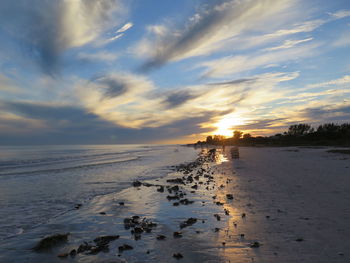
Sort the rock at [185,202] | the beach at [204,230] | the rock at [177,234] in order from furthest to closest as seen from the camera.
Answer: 1. the rock at [185,202]
2. the rock at [177,234]
3. the beach at [204,230]

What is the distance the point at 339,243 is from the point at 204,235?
378 cm

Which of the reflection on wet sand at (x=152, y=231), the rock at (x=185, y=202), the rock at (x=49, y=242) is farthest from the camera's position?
the rock at (x=185, y=202)

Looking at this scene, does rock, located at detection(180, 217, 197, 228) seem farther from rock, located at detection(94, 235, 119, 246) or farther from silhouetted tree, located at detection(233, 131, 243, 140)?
silhouetted tree, located at detection(233, 131, 243, 140)

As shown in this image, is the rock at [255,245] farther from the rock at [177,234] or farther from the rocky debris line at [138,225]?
the rocky debris line at [138,225]

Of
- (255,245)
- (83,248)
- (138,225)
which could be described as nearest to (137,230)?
(138,225)

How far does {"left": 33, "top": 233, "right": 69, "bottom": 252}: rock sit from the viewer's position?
6.94 metres

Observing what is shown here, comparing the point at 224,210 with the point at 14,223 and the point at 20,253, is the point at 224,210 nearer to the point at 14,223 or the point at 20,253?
the point at 20,253

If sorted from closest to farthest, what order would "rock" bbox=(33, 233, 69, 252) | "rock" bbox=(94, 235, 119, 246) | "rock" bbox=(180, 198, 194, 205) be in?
"rock" bbox=(33, 233, 69, 252), "rock" bbox=(94, 235, 119, 246), "rock" bbox=(180, 198, 194, 205)

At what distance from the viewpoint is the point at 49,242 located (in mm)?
7098

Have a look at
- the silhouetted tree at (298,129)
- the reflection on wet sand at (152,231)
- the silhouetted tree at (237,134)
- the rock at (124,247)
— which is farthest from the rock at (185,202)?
the silhouetted tree at (237,134)

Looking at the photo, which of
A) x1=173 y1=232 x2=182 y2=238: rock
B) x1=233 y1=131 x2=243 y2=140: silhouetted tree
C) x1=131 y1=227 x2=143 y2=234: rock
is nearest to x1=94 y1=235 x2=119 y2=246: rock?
x1=131 y1=227 x2=143 y2=234: rock

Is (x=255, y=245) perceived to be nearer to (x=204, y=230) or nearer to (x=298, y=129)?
(x=204, y=230)

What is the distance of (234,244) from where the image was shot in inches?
257

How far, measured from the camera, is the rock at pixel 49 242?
694 cm
